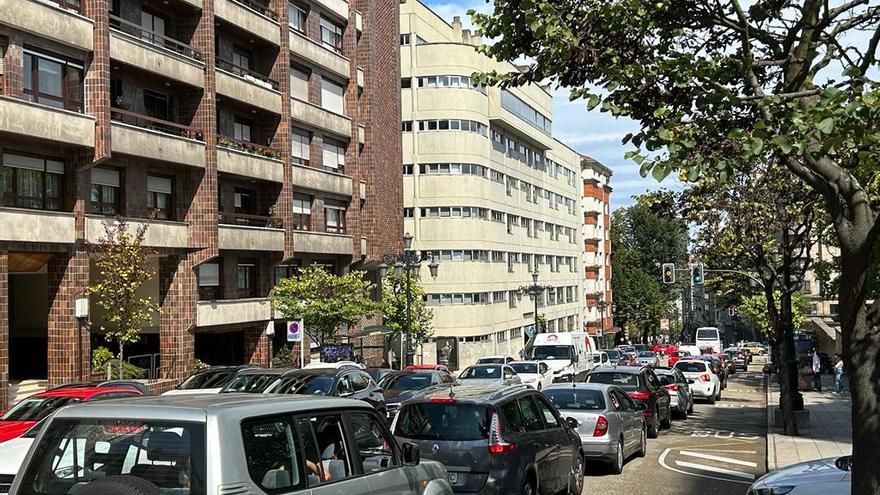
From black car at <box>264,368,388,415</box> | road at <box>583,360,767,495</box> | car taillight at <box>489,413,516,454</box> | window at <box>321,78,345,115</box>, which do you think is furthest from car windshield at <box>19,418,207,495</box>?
window at <box>321,78,345,115</box>

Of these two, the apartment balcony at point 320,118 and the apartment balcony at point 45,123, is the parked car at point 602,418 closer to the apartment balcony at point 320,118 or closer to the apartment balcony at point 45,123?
the apartment balcony at point 45,123

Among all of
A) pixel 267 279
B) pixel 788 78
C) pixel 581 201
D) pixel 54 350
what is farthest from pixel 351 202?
pixel 581 201

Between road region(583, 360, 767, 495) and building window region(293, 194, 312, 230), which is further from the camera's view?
building window region(293, 194, 312, 230)

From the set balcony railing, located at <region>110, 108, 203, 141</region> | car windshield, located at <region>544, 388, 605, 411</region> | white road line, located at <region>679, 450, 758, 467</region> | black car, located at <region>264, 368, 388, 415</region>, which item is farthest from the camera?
balcony railing, located at <region>110, 108, 203, 141</region>

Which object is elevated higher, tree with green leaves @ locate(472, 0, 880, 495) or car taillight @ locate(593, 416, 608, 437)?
tree with green leaves @ locate(472, 0, 880, 495)

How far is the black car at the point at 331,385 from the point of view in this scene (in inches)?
737

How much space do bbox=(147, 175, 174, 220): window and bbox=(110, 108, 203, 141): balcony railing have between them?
1.73 meters

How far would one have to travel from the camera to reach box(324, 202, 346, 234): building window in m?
44.5

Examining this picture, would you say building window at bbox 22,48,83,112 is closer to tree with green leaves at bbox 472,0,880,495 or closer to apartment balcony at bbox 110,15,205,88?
apartment balcony at bbox 110,15,205,88

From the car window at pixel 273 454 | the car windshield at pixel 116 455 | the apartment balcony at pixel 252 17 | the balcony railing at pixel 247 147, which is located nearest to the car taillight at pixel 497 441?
the car window at pixel 273 454

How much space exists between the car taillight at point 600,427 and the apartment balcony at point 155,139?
743 inches

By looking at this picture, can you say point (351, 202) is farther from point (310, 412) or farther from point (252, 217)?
point (310, 412)

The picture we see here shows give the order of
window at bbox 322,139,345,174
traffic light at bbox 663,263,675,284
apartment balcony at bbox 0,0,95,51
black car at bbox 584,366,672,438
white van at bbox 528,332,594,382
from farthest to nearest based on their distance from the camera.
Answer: window at bbox 322,139,345,174, white van at bbox 528,332,594,382, traffic light at bbox 663,263,675,284, apartment balcony at bbox 0,0,95,51, black car at bbox 584,366,672,438

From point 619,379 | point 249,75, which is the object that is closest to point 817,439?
point 619,379
